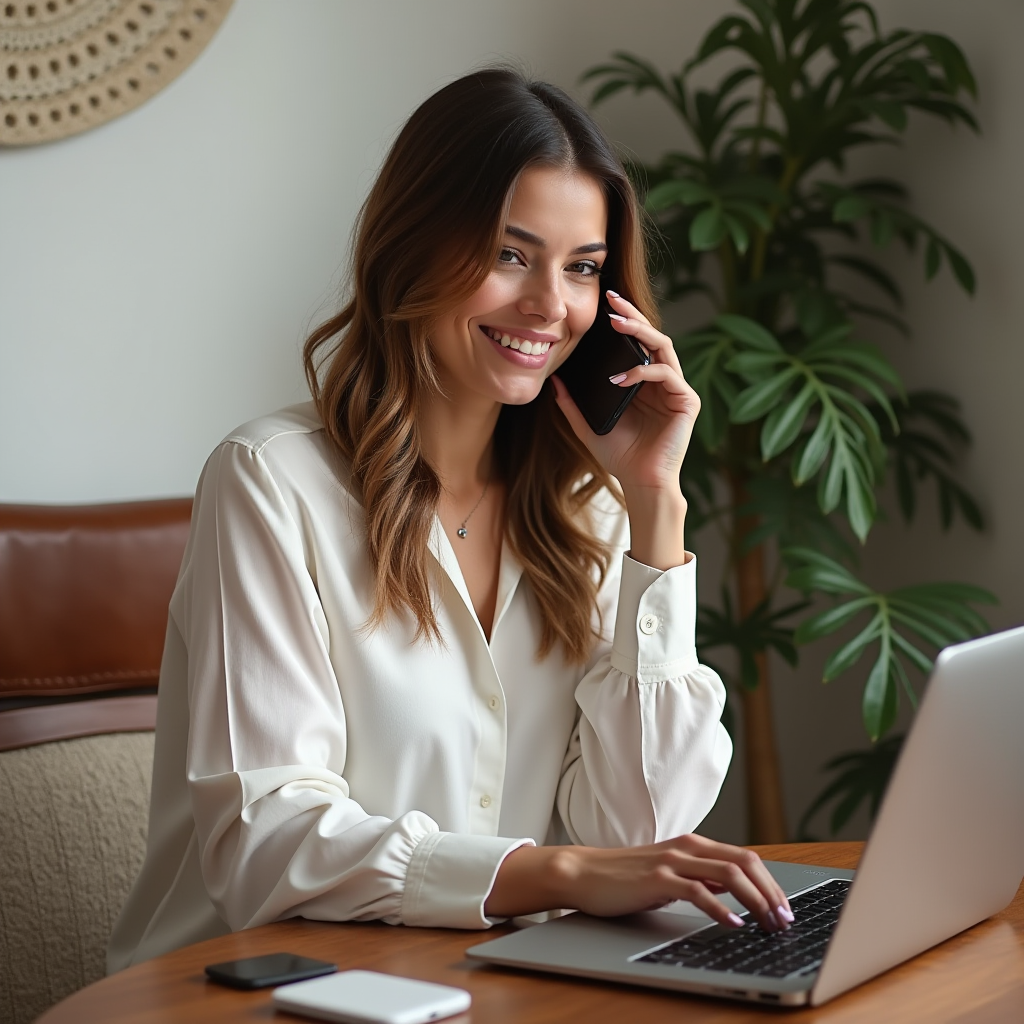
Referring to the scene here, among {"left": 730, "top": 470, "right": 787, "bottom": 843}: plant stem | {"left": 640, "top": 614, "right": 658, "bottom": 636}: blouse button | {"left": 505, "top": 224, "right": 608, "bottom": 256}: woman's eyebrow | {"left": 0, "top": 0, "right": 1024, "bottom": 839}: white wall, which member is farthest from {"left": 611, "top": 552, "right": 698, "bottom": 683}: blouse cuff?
{"left": 730, "top": 470, "right": 787, "bottom": 843}: plant stem

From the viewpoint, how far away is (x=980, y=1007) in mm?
890

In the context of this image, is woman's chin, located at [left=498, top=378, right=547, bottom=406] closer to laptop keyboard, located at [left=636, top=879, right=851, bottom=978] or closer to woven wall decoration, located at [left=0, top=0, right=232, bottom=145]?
laptop keyboard, located at [left=636, top=879, right=851, bottom=978]

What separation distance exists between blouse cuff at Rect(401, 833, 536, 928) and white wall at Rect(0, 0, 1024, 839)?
49.2 inches

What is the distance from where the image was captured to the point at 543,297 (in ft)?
5.03

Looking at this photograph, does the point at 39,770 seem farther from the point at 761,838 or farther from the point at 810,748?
the point at 810,748

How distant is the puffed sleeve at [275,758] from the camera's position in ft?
3.68

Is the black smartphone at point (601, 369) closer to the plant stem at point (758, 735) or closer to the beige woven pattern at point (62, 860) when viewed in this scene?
the beige woven pattern at point (62, 860)

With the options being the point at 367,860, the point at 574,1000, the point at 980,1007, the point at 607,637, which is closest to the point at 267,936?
the point at 367,860

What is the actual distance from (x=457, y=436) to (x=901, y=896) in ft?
3.01

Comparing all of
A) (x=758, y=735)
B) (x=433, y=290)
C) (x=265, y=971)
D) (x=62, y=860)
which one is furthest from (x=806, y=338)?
(x=265, y=971)

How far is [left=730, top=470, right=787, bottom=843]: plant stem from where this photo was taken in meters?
2.64

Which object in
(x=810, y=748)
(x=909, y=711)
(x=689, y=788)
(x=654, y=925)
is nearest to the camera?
(x=654, y=925)

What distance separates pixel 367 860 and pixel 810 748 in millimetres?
1992

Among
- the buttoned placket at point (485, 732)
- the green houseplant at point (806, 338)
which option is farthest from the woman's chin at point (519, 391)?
the green houseplant at point (806, 338)
